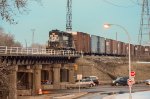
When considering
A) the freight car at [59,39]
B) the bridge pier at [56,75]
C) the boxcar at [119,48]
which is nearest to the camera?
the freight car at [59,39]

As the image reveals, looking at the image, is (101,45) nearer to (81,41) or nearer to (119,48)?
(81,41)

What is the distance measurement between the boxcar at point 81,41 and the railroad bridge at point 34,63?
6.46 ft

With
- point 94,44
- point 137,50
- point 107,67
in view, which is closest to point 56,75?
point 94,44

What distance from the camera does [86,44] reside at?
9119cm

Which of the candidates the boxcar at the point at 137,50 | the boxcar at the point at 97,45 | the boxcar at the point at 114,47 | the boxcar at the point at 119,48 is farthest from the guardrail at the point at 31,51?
the boxcar at the point at 137,50

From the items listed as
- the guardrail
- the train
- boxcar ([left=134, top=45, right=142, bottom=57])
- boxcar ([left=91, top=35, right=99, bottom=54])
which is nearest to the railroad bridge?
the guardrail

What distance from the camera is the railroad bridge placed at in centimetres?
6063

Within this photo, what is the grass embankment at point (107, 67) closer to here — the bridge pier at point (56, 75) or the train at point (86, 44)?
the train at point (86, 44)

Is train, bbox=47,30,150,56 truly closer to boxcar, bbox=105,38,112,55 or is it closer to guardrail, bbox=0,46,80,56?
boxcar, bbox=105,38,112,55

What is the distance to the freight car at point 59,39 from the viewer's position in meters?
80.2

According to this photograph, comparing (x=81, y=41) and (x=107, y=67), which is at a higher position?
(x=81, y=41)

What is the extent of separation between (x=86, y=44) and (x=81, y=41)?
3966 mm

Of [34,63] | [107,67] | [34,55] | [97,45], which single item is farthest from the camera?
[107,67]

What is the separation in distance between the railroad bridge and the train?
1.90m
